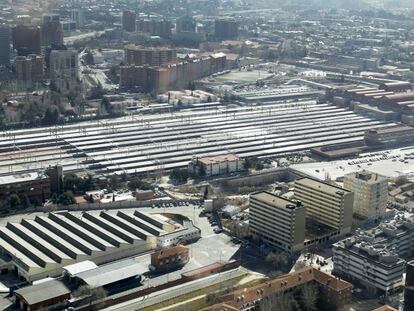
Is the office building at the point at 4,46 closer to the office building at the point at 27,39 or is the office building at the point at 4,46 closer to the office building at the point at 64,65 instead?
the office building at the point at 27,39

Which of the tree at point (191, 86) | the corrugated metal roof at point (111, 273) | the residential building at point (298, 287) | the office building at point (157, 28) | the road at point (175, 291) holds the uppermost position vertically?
the office building at point (157, 28)

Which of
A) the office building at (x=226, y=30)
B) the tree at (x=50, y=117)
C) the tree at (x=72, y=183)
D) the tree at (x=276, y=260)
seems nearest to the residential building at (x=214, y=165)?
the tree at (x=72, y=183)

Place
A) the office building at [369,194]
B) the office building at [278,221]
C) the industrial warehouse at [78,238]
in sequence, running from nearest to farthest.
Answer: the industrial warehouse at [78,238], the office building at [278,221], the office building at [369,194]

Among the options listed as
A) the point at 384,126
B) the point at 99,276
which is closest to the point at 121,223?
the point at 99,276

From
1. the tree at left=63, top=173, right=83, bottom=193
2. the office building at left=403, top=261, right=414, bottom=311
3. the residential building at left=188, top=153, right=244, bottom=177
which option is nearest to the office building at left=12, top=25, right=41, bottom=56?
the residential building at left=188, top=153, right=244, bottom=177

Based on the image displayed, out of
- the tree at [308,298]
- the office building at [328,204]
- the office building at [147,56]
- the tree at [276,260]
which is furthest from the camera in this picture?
the office building at [147,56]

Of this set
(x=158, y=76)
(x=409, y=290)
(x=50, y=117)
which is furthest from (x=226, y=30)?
(x=409, y=290)

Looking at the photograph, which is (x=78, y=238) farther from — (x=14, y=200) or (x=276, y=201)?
(x=276, y=201)
